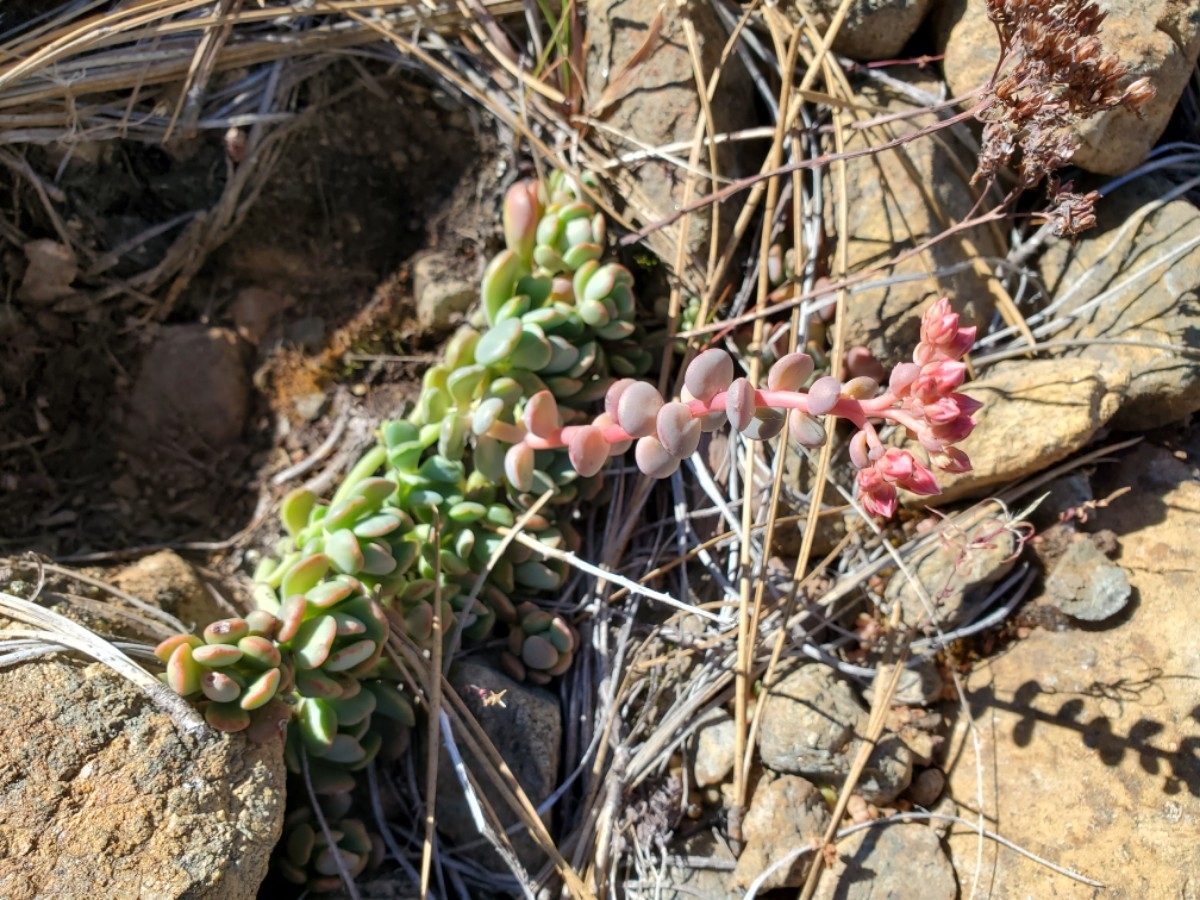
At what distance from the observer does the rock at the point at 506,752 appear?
7.73 feet

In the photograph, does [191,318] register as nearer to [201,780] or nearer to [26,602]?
[26,602]

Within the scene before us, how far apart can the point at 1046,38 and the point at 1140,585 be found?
139cm

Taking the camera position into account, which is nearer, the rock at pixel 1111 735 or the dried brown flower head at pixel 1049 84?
the dried brown flower head at pixel 1049 84

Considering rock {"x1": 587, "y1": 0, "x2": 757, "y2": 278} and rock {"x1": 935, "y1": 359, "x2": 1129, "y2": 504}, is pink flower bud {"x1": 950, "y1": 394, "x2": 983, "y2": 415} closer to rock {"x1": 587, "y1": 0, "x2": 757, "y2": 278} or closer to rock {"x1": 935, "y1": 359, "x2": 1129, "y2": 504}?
rock {"x1": 935, "y1": 359, "x2": 1129, "y2": 504}

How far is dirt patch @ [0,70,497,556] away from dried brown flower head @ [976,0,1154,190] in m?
1.62

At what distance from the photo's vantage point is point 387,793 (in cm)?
242

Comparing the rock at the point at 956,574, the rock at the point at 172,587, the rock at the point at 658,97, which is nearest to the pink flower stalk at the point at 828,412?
the rock at the point at 956,574

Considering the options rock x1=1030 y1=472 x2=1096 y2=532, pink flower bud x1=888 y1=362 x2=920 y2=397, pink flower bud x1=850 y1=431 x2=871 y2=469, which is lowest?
rock x1=1030 y1=472 x2=1096 y2=532

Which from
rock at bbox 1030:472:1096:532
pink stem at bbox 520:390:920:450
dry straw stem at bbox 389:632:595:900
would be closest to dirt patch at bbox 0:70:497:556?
dry straw stem at bbox 389:632:595:900

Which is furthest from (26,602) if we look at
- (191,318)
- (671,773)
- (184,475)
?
(671,773)

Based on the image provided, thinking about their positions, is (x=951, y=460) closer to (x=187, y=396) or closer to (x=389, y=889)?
(x=389, y=889)

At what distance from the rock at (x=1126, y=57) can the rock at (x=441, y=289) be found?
5.20 feet

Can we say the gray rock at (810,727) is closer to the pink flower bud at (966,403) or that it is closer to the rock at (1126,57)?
the pink flower bud at (966,403)

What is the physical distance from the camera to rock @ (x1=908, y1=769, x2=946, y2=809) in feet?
7.61
